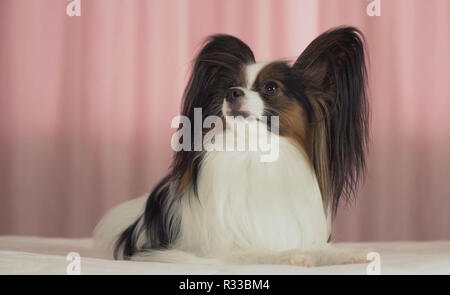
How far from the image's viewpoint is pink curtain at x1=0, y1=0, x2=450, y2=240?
11.7 feet

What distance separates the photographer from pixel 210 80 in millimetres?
2164

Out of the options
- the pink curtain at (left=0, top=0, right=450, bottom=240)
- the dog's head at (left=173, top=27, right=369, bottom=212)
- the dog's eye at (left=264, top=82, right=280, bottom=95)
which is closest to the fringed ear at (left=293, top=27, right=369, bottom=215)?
the dog's head at (left=173, top=27, right=369, bottom=212)

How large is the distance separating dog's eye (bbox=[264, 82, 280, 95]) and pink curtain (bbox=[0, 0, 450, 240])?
1547 mm

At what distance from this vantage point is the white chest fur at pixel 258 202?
2051mm

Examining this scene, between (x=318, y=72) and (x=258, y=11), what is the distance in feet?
5.17

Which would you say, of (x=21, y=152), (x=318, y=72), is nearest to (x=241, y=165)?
(x=318, y=72)

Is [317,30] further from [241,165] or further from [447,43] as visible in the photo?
[241,165]

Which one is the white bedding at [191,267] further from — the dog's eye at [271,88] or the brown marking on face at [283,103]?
the dog's eye at [271,88]

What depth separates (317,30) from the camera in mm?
3582
